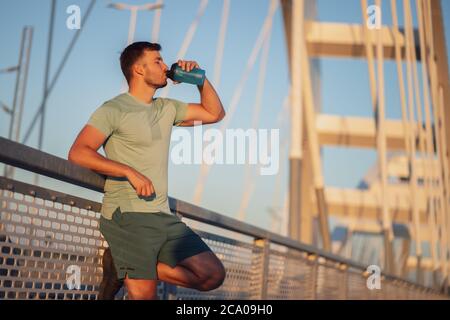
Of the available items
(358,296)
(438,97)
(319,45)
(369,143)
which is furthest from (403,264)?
(358,296)

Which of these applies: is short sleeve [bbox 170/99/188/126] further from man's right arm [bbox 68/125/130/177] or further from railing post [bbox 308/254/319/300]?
railing post [bbox 308/254/319/300]

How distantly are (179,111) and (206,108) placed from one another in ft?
0.68

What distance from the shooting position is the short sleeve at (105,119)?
11.2 feet

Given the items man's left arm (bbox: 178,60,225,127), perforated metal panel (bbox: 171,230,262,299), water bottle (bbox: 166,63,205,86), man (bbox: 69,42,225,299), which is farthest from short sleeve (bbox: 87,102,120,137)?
perforated metal panel (bbox: 171,230,262,299)

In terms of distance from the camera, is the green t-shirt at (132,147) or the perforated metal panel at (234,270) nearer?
the green t-shirt at (132,147)

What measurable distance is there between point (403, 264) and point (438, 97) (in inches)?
573

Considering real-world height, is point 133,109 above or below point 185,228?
above

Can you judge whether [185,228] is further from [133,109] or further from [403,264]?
[403,264]

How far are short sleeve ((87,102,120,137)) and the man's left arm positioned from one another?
0.42 meters

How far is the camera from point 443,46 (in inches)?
804

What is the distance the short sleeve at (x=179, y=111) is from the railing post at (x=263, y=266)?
106 inches

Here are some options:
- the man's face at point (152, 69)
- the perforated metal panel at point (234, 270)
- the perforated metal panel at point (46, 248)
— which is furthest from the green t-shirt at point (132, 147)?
the perforated metal panel at point (234, 270)

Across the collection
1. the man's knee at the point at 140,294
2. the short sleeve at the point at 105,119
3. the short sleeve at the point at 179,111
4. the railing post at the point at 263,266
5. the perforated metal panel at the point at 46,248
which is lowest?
the man's knee at the point at 140,294

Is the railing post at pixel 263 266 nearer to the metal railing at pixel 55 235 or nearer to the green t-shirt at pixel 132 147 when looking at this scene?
the metal railing at pixel 55 235
